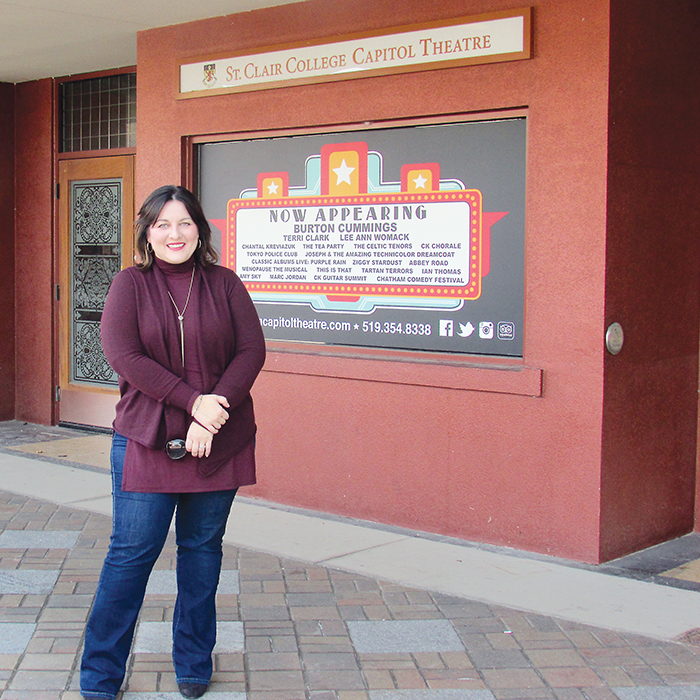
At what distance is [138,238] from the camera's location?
3355mm

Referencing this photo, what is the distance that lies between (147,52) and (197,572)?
455 cm

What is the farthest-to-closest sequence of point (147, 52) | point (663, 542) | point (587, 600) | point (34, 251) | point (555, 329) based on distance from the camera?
1. point (34, 251)
2. point (147, 52)
3. point (663, 542)
4. point (555, 329)
5. point (587, 600)

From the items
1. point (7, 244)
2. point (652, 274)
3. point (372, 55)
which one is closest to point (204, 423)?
point (652, 274)

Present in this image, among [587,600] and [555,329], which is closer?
[587,600]

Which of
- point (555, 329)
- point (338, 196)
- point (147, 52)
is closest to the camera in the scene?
point (555, 329)

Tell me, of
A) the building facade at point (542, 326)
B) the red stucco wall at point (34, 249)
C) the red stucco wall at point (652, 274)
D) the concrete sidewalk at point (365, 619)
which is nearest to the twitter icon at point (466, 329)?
the building facade at point (542, 326)

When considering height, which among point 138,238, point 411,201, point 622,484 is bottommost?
point 622,484

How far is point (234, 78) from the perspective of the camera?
6.29 m

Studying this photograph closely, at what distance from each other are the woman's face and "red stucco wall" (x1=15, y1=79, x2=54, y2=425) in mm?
6007

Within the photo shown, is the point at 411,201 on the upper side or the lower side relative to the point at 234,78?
lower

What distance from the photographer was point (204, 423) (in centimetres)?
319

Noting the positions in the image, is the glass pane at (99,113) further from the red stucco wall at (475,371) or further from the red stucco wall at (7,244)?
the red stucco wall at (475,371)

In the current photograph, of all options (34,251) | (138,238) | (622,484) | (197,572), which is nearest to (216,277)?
(138,238)

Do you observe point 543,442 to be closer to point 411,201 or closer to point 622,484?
point 622,484
